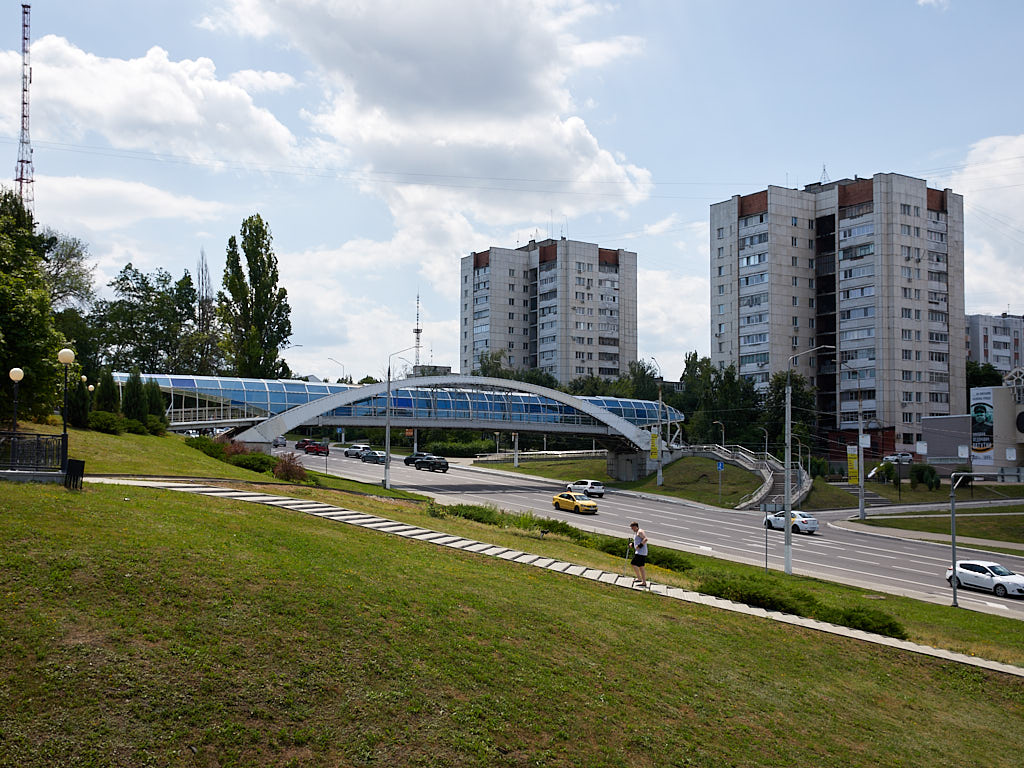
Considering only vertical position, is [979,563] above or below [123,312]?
below

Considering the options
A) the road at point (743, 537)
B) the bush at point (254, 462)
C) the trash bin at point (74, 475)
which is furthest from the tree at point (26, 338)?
the road at point (743, 537)

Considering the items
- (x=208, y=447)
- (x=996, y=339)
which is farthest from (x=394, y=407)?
(x=996, y=339)

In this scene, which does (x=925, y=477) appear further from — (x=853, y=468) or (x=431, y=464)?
(x=431, y=464)

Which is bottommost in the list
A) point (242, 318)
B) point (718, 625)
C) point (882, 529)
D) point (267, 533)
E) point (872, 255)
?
point (882, 529)

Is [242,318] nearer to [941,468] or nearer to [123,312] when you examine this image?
[123,312]

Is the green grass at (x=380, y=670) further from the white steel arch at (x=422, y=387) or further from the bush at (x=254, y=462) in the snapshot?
the white steel arch at (x=422, y=387)

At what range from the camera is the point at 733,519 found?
185 feet

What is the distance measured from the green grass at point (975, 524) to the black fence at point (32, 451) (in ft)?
175

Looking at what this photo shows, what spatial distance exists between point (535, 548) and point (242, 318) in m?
47.3

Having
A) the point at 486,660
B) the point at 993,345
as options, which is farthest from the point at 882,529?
the point at 993,345

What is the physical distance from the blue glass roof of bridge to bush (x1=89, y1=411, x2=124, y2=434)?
11.8 metres

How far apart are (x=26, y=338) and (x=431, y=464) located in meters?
51.3

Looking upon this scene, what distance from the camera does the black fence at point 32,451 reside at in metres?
18.9

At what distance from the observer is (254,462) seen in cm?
4050
